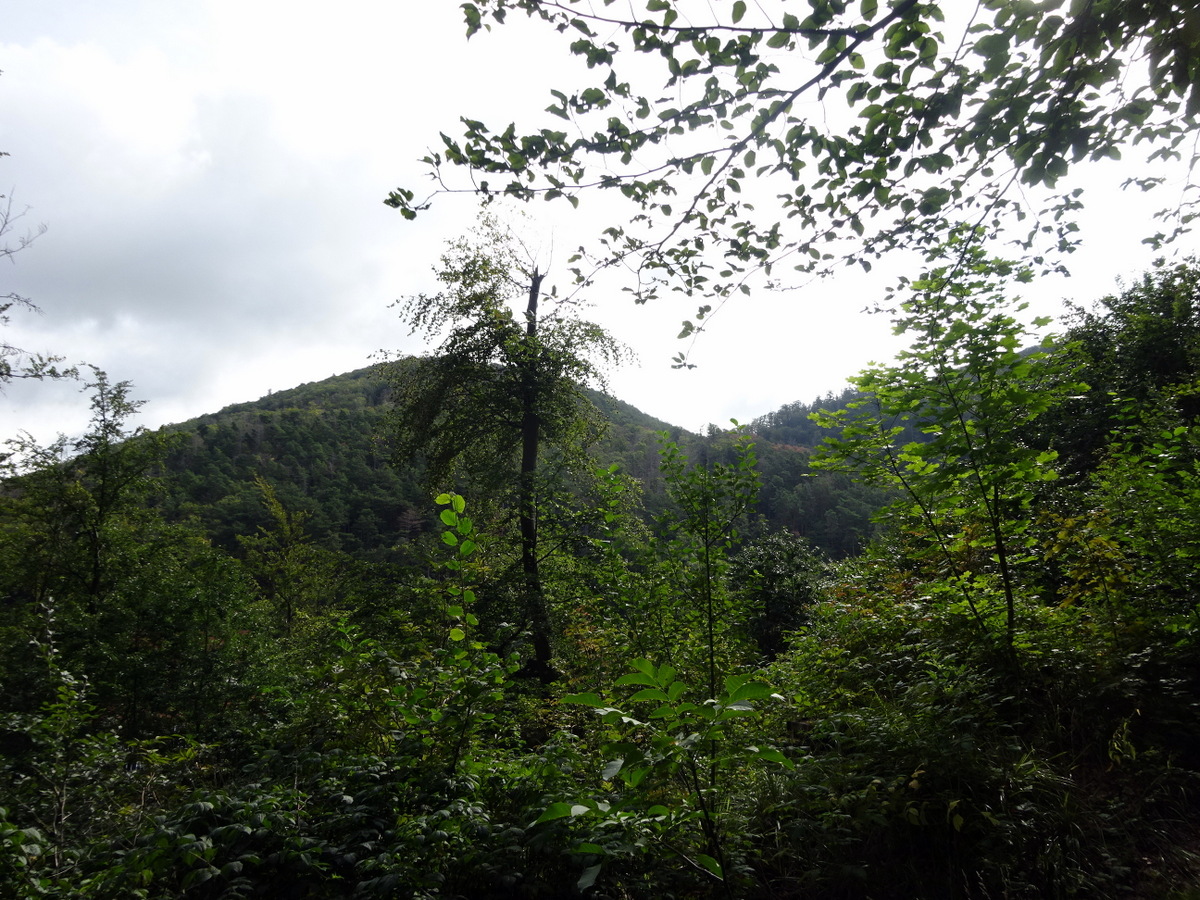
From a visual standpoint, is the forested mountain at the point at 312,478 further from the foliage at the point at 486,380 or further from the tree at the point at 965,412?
the tree at the point at 965,412

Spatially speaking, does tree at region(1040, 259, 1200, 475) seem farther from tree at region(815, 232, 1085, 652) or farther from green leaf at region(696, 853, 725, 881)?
green leaf at region(696, 853, 725, 881)

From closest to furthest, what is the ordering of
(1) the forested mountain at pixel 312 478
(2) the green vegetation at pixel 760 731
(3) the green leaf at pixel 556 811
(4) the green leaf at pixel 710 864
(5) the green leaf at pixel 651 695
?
(3) the green leaf at pixel 556 811, (5) the green leaf at pixel 651 695, (4) the green leaf at pixel 710 864, (2) the green vegetation at pixel 760 731, (1) the forested mountain at pixel 312 478

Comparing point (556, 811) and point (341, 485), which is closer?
point (556, 811)

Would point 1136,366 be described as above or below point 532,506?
above

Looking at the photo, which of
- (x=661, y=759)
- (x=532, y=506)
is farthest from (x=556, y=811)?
(x=532, y=506)

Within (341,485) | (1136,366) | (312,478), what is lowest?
(1136,366)

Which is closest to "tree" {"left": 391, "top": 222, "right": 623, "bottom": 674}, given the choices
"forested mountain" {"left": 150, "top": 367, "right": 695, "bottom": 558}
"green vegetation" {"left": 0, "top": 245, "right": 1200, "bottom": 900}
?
"green vegetation" {"left": 0, "top": 245, "right": 1200, "bottom": 900}

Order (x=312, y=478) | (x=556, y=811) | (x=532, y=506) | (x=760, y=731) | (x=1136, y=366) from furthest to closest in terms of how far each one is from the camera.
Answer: (x=312, y=478) → (x=1136, y=366) → (x=532, y=506) → (x=760, y=731) → (x=556, y=811)

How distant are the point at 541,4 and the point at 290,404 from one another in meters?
91.8

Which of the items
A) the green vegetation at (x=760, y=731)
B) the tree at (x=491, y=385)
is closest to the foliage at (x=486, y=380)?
the tree at (x=491, y=385)

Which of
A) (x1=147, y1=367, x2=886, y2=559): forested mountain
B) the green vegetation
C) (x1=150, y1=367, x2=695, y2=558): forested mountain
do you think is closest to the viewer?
the green vegetation

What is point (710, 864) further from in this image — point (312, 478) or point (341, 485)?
point (312, 478)

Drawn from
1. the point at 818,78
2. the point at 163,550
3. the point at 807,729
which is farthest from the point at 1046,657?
the point at 163,550

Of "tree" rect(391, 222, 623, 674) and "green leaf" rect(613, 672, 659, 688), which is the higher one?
"tree" rect(391, 222, 623, 674)
